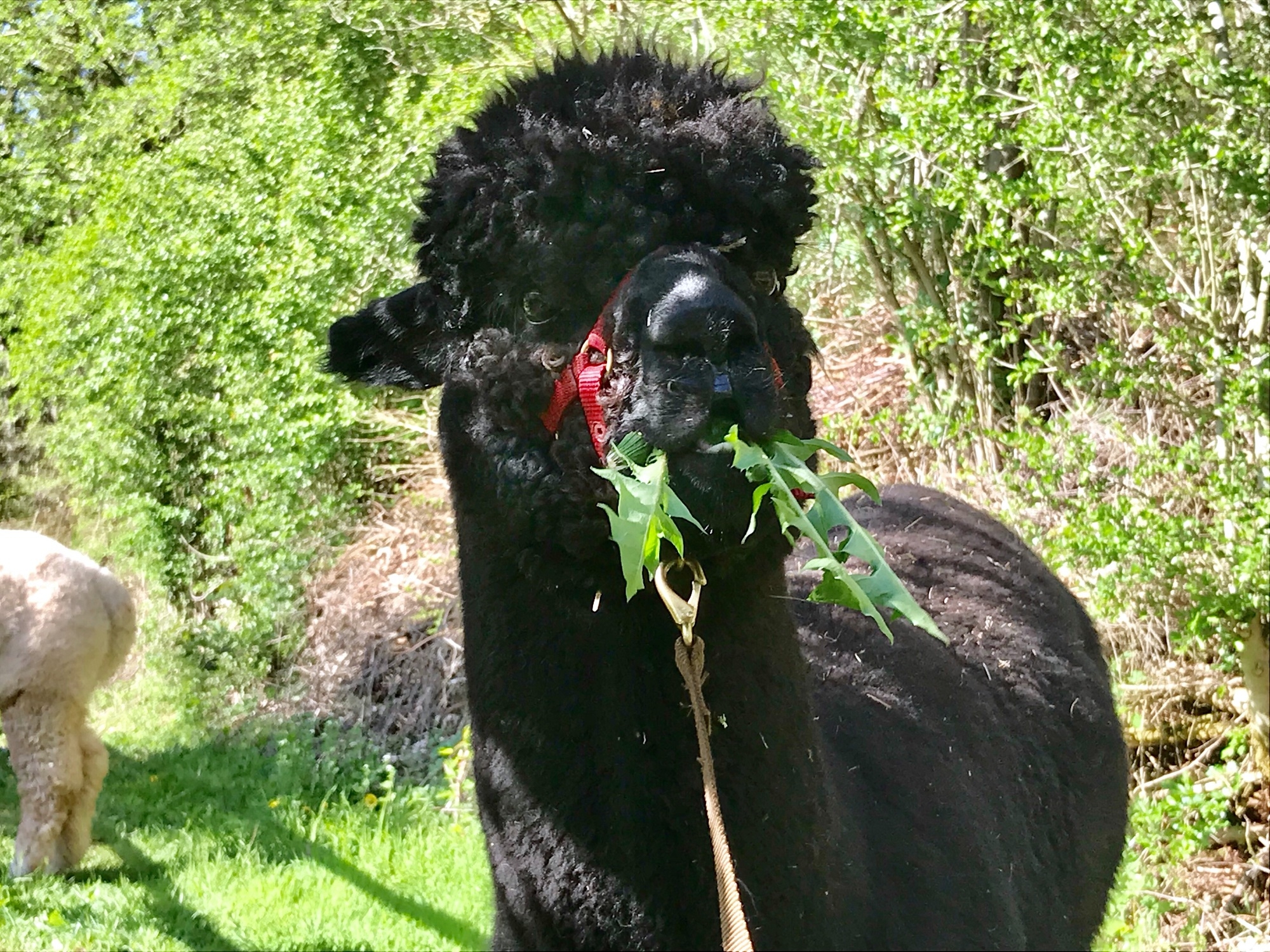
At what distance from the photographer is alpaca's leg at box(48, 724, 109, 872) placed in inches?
260

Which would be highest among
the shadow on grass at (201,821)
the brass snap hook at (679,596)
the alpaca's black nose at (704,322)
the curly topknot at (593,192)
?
the curly topknot at (593,192)

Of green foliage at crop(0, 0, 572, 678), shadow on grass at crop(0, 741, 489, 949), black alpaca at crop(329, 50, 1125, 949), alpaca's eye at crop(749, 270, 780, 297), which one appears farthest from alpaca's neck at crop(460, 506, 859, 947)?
green foliage at crop(0, 0, 572, 678)

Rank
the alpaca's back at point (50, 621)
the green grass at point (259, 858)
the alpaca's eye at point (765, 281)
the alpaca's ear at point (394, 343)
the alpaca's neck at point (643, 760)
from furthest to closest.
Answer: the alpaca's back at point (50, 621) → the green grass at point (259, 858) → the alpaca's ear at point (394, 343) → the alpaca's eye at point (765, 281) → the alpaca's neck at point (643, 760)

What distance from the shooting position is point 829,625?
9.98ft

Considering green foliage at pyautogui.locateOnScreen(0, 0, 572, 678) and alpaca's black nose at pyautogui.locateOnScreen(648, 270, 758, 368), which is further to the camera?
green foliage at pyautogui.locateOnScreen(0, 0, 572, 678)

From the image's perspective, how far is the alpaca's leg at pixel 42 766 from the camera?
658 centimetres

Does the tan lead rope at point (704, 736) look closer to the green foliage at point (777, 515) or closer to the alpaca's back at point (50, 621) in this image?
the green foliage at point (777, 515)

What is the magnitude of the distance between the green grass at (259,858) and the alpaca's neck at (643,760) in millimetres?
2848

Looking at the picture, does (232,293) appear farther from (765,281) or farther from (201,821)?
(765,281)

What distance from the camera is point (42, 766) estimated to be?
6754 mm

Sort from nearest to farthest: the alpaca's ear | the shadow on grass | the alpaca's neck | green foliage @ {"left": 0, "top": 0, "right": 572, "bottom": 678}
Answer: the alpaca's neck, the alpaca's ear, the shadow on grass, green foliage @ {"left": 0, "top": 0, "right": 572, "bottom": 678}

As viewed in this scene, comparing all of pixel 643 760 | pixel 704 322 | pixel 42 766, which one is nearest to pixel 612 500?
pixel 704 322

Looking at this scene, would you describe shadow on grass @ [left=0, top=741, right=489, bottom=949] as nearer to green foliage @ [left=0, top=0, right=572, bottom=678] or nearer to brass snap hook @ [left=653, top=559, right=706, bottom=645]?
green foliage @ [left=0, top=0, right=572, bottom=678]

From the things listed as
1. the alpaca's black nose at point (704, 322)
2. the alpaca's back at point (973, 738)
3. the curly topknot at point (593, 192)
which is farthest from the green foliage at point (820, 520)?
the alpaca's back at point (973, 738)
